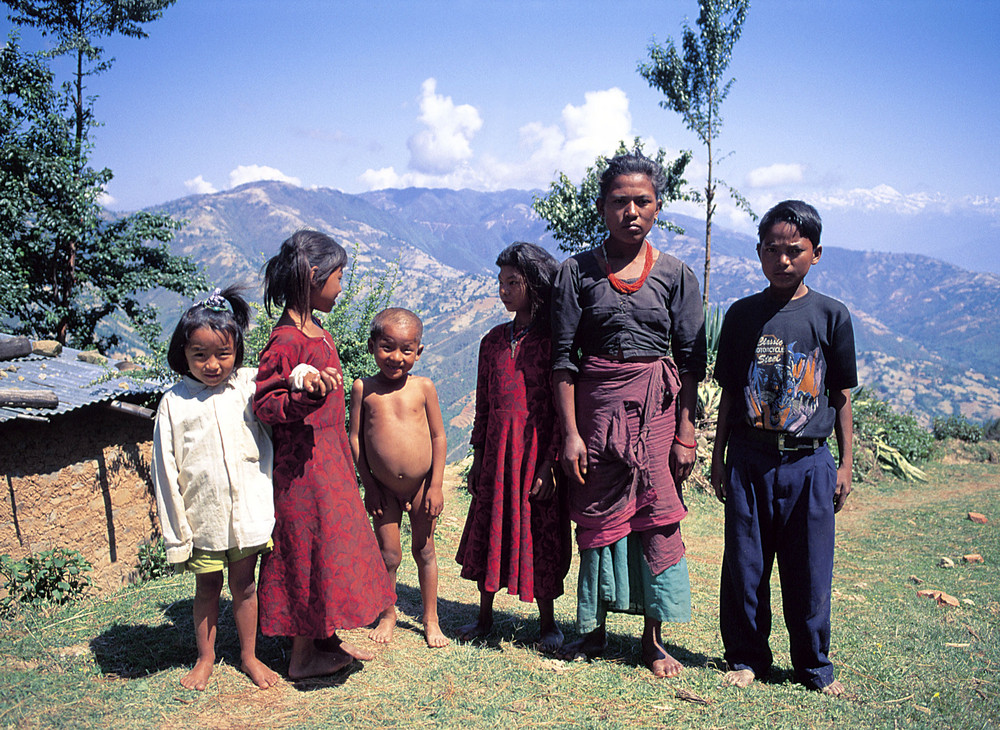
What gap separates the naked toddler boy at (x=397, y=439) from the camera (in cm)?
305

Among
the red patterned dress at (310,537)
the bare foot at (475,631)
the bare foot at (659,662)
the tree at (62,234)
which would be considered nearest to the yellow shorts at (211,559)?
the red patterned dress at (310,537)

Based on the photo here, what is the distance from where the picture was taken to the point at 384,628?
3332mm

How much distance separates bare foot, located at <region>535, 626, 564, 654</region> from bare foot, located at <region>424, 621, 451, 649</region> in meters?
0.46

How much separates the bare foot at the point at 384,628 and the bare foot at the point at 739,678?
63.0 inches

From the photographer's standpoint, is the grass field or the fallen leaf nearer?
the grass field

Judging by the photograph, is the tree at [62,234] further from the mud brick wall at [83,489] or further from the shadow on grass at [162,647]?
the shadow on grass at [162,647]

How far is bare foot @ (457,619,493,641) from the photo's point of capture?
3.38 metres

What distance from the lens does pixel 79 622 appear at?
3.58 m

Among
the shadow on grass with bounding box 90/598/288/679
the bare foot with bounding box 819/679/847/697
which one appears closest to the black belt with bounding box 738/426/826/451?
the bare foot with bounding box 819/679/847/697

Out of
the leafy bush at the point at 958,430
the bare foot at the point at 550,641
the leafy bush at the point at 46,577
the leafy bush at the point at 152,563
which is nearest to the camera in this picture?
the bare foot at the point at 550,641

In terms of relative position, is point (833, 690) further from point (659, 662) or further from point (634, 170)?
point (634, 170)

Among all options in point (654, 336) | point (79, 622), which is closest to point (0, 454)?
point (79, 622)

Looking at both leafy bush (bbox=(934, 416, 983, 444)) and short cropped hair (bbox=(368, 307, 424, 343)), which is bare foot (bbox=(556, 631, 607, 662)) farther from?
leafy bush (bbox=(934, 416, 983, 444))

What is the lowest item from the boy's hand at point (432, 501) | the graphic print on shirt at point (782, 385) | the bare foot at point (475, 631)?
the bare foot at point (475, 631)
